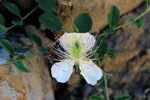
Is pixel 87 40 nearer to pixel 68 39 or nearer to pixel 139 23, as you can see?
pixel 68 39

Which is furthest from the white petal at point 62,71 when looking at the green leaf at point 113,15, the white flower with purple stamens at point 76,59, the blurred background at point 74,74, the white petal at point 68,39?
the green leaf at point 113,15

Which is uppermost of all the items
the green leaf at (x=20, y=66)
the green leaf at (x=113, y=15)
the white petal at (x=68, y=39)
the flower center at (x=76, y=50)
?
the green leaf at (x=113, y=15)

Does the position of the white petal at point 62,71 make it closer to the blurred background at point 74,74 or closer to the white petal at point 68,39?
the white petal at point 68,39

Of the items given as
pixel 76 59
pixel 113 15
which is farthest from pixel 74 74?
pixel 113 15

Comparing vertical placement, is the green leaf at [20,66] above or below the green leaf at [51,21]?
below

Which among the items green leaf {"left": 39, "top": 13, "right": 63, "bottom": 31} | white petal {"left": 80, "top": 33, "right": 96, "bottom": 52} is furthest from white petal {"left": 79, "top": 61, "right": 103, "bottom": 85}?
green leaf {"left": 39, "top": 13, "right": 63, "bottom": 31}
